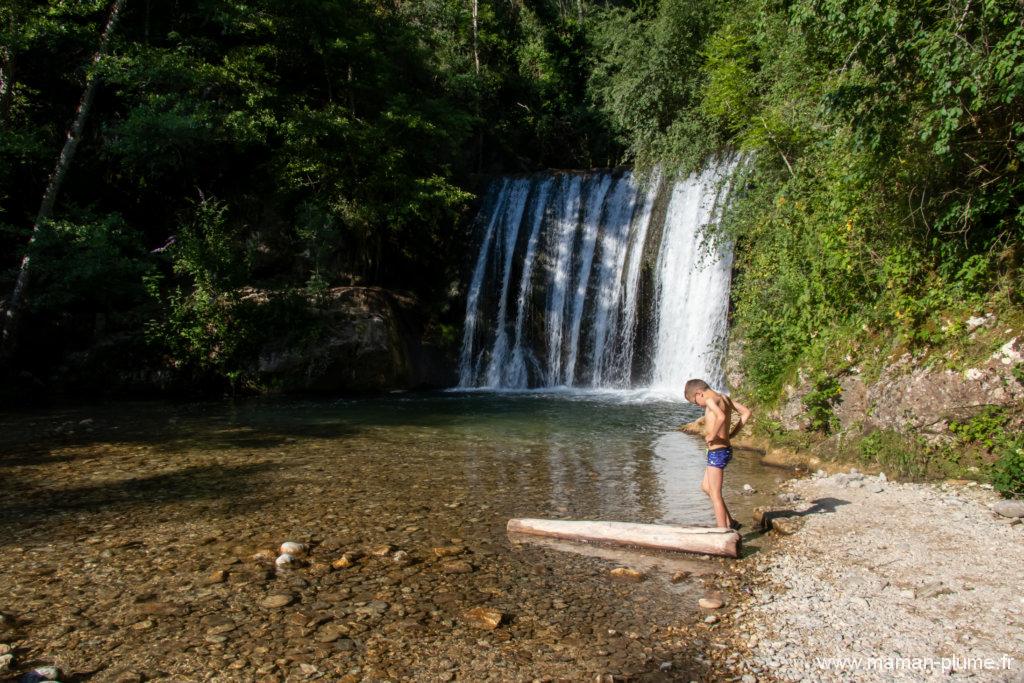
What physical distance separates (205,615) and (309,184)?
1427cm

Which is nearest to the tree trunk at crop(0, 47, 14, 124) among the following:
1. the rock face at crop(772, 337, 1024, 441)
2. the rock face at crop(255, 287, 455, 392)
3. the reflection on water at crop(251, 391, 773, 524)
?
the rock face at crop(255, 287, 455, 392)

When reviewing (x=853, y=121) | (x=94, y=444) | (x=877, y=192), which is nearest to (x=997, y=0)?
(x=853, y=121)

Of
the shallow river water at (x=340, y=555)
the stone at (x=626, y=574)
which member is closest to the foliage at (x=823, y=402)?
the shallow river water at (x=340, y=555)

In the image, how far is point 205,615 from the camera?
4129mm

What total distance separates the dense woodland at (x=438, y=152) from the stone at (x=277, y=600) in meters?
6.19

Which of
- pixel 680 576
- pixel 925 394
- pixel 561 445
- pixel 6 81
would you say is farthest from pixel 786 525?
pixel 6 81

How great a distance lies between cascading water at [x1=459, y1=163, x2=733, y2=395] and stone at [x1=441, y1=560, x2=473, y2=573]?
10241 mm

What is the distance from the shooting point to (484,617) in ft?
13.5

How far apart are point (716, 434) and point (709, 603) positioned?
160 cm

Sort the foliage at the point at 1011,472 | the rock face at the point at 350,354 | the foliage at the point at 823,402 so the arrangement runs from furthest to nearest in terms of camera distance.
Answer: the rock face at the point at 350,354
the foliage at the point at 823,402
the foliage at the point at 1011,472

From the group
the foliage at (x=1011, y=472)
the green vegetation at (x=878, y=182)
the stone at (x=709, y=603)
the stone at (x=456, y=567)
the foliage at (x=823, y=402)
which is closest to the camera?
the stone at (x=709, y=603)

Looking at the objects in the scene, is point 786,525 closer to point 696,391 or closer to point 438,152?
point 696,391

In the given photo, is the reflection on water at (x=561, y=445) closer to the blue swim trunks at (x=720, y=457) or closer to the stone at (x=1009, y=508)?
the blue swim trunks at (x=720, y=457)

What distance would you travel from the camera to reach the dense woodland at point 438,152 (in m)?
6.87
